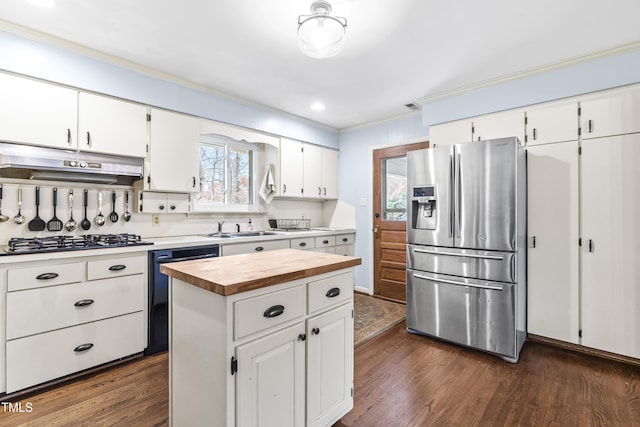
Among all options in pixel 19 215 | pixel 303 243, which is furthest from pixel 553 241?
pixel 19 215

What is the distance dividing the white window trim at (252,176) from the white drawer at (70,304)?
115 centimetres

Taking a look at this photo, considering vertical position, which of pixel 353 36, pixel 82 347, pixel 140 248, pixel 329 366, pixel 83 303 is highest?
pixel 353 36

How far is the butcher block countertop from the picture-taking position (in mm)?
1250

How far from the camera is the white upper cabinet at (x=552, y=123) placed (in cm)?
264

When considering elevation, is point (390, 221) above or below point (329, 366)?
above

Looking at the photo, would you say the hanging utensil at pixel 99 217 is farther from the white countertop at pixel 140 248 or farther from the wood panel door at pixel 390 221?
the wood panel door at pixel 390 221

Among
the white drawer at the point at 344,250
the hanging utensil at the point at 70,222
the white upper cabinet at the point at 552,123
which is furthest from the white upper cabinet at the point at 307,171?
the white upper cabinet at the point at 552,123

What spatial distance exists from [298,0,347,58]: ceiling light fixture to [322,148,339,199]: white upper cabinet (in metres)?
2.69

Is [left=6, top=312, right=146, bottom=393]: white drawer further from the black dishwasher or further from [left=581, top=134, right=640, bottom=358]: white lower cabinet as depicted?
[left=581, top=134, right=640, bottom=358]: white lower cabinet

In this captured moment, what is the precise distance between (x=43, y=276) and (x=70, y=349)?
21.6 inches

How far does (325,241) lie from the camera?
411 centimetres

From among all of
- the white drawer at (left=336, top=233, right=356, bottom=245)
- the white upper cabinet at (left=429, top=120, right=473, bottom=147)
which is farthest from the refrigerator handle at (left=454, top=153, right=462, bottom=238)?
the white drawer at (left=336, top=233, right=356, bottom=245)

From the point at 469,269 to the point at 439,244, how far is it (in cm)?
32

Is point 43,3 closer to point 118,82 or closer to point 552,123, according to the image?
point 118,82
